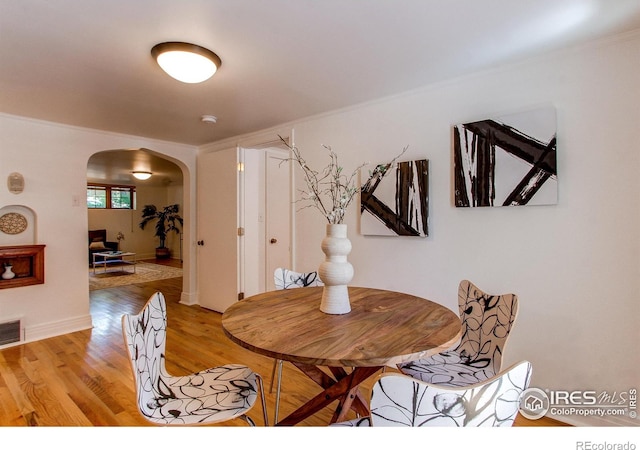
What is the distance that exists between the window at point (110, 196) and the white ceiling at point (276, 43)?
22.2 ft

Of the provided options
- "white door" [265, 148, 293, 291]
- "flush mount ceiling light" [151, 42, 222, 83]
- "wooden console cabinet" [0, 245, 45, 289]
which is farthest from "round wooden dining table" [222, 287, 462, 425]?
"wooden console cabinet" [0, 245, 45, 289]

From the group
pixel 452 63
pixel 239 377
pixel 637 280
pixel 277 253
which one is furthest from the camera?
pixel 277 253

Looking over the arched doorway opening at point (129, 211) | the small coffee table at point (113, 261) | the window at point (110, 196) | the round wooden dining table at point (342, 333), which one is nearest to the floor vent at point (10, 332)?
the arched doorway opening at point (129, 211)

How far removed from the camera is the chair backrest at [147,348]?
1.23m

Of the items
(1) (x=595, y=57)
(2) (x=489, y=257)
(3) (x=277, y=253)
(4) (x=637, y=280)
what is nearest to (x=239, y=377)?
(2) (x=489, y=257)

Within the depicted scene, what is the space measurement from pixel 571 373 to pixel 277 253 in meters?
3.30

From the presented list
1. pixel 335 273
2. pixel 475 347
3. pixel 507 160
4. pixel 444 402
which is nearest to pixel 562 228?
pixel 507 160

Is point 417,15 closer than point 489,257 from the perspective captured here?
Yes

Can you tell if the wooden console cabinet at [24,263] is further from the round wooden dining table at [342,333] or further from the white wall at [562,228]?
the white wall at [562,228]

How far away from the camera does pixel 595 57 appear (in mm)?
1843

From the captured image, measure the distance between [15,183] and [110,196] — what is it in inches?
257

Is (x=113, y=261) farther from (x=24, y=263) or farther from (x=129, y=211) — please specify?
(x=24, y=263)

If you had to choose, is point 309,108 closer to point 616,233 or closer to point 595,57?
point 595,57

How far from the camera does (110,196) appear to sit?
905 cm
